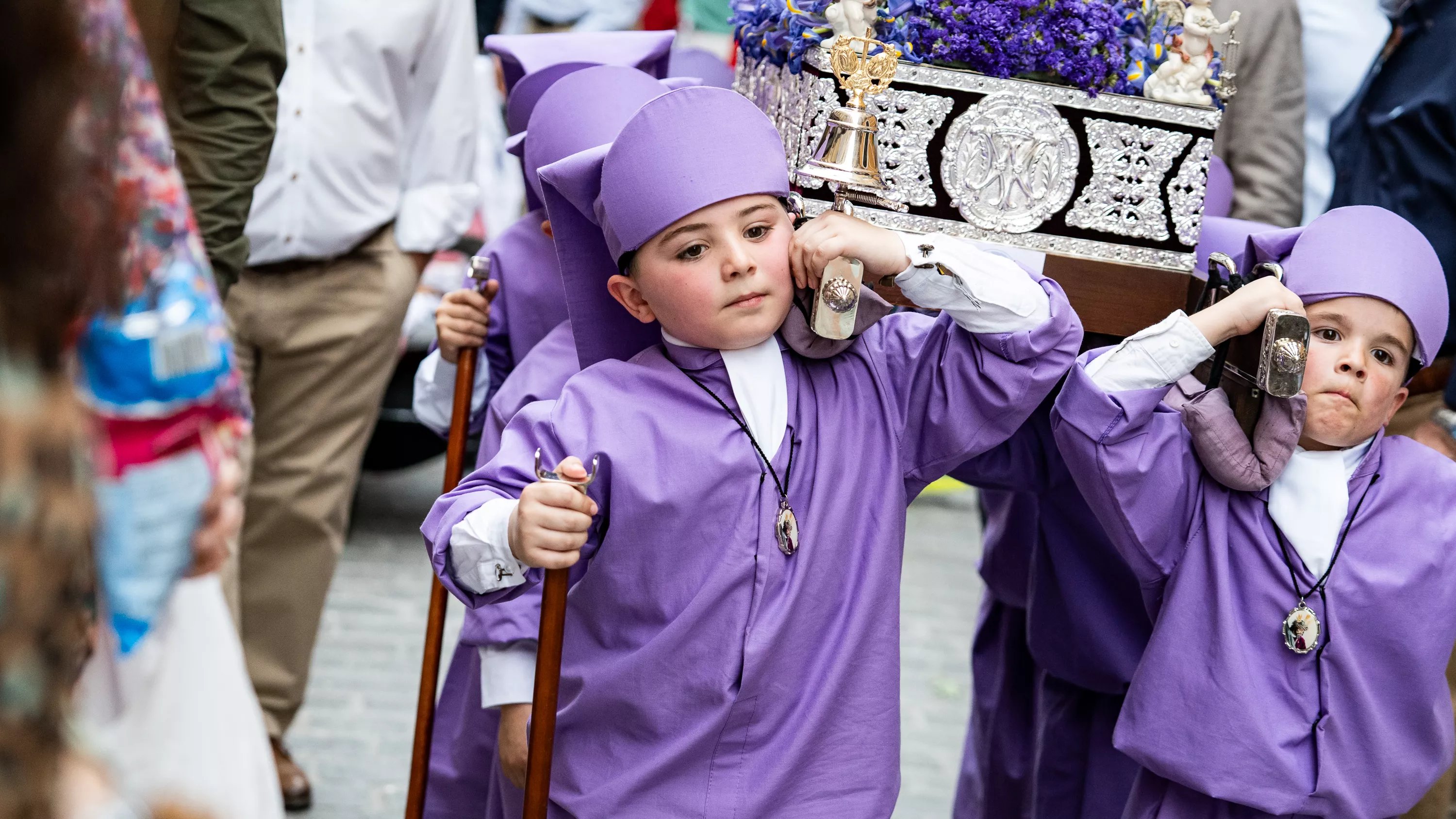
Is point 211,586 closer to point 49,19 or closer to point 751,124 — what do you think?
point 49,19

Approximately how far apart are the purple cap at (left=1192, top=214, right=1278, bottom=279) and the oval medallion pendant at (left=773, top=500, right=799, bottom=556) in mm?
1049

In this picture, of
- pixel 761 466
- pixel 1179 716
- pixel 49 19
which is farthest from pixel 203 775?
pixel 1179 716

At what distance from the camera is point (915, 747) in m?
4.95

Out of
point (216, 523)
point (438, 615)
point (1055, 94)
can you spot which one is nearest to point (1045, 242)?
point (1055, 94)

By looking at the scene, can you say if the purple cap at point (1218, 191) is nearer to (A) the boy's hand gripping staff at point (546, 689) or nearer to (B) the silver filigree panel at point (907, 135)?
(B) the silver filigree panel at point (907, 135)

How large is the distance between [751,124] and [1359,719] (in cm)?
141

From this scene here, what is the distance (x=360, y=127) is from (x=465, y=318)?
1.16 m

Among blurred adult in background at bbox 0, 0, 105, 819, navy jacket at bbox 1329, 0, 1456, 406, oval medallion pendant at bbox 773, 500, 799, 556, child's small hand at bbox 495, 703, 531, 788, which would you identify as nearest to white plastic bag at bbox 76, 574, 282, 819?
blurred adult in background at bbox 0, 0, 105, 819

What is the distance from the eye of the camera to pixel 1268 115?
420cm

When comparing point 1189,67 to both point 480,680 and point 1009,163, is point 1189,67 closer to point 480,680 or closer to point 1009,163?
point 1009,163

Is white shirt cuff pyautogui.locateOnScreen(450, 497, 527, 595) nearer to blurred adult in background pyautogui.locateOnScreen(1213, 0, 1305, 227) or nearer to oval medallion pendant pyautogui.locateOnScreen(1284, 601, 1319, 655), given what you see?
oval medallion pendant pyautogui.locateOnScreen(1284, 601, 1319, 655)

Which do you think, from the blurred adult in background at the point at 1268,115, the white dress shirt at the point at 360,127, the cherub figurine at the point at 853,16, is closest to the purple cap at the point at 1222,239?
the cherub figurine at the point at 853,16

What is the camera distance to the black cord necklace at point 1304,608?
97.3 inches

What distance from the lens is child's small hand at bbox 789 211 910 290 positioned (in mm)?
2297
